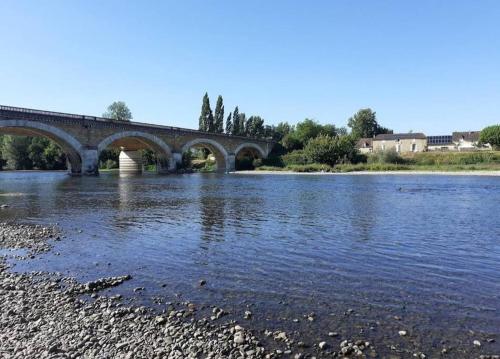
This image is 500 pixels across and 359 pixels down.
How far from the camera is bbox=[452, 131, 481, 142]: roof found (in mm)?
117119

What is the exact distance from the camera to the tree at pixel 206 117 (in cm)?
10138

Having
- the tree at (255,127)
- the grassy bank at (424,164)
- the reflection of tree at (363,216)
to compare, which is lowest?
the reflection of tree at (363,216)

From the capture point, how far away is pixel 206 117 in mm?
101625

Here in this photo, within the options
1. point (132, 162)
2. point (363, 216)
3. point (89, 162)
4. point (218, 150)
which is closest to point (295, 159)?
point (218, 150)

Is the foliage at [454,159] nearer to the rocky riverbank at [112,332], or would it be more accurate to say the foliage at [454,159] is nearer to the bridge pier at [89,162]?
the bridge pier at [89,162]

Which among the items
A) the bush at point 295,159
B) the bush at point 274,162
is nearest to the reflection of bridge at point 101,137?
the bush at point 274,162

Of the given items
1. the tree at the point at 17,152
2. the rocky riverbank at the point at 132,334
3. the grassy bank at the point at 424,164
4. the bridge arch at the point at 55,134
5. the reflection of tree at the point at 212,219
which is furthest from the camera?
the tree at the point at 17,152

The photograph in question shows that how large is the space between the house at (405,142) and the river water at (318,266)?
312 feet

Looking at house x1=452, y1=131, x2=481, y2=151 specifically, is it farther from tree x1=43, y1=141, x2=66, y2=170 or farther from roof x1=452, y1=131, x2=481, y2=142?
tree x1=43, y1=141, x2=66, y2=170

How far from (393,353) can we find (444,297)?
2.75 metres

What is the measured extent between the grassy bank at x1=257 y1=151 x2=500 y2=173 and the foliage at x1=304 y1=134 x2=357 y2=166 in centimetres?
243

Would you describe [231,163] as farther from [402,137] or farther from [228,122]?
[402,137]

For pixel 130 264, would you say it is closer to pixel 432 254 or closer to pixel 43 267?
pixel 43 267

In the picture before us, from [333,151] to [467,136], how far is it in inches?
2352
